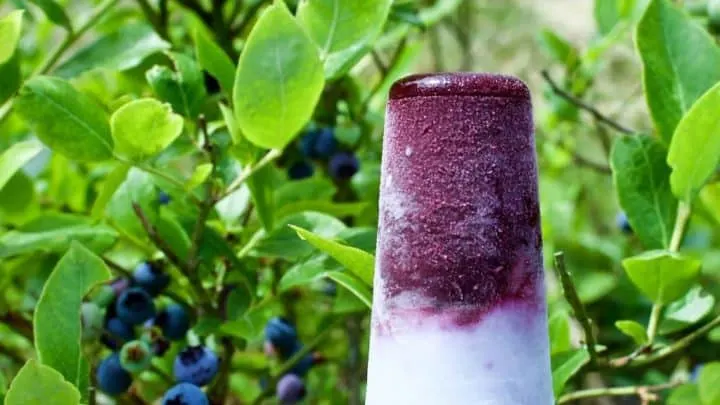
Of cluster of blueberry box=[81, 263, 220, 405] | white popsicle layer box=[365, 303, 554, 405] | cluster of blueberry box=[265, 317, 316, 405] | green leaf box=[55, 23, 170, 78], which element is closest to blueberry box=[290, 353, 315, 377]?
cluster of blueberry box=[265, 317, 316, 405]

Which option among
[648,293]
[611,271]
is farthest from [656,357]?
[611,271]

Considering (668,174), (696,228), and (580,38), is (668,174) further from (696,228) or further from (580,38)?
(580,38)

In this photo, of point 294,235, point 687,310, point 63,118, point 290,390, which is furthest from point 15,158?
point 687,310

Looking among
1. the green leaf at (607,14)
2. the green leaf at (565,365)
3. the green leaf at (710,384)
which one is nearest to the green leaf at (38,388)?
the green leaf at (565,365)

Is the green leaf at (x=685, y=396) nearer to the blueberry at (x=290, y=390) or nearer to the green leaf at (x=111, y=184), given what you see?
the blueberry at (x=290, y=390)

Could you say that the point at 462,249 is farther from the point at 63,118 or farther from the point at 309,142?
the point at 309,142

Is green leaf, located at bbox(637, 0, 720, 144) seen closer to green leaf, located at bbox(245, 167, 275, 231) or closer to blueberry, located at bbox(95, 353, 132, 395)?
green leaf, located at bbox(245, 167, 275, 231)

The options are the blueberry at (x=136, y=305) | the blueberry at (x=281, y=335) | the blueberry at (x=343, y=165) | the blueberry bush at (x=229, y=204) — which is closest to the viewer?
the blueberry bush at (x=229, y=204)
